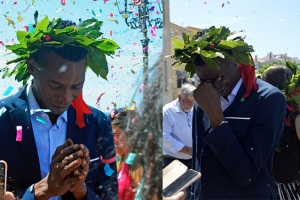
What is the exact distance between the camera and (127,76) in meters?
1.91

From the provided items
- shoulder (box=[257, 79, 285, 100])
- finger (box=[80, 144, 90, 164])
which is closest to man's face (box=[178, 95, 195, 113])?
shoulder (box=[257, 79, 285, 100])

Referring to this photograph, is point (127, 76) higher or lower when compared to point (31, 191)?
higher

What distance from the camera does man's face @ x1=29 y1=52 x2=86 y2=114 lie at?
1.71m

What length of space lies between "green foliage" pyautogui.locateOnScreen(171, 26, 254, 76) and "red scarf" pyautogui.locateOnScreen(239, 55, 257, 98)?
0.13 feet

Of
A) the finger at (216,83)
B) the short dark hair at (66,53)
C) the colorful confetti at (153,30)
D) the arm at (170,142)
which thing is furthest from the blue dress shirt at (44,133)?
the arm at (170,142)

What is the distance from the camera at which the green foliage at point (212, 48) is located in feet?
7.84

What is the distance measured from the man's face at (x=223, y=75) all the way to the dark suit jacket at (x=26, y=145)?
2.47ft

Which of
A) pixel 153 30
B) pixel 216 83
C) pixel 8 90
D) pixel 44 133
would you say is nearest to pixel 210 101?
pixel 216 83

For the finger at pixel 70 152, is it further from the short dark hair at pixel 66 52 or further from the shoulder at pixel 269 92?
the shoulder at pixel 269 92

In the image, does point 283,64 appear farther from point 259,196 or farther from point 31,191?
point 31,191

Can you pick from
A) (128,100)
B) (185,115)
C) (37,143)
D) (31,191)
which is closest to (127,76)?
(128,100)

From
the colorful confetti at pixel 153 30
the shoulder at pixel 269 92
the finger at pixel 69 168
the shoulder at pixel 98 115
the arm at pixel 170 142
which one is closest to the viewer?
the finger at pixel 69 168

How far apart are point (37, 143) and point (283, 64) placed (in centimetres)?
234

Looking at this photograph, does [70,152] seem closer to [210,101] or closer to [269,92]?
[210,101]
